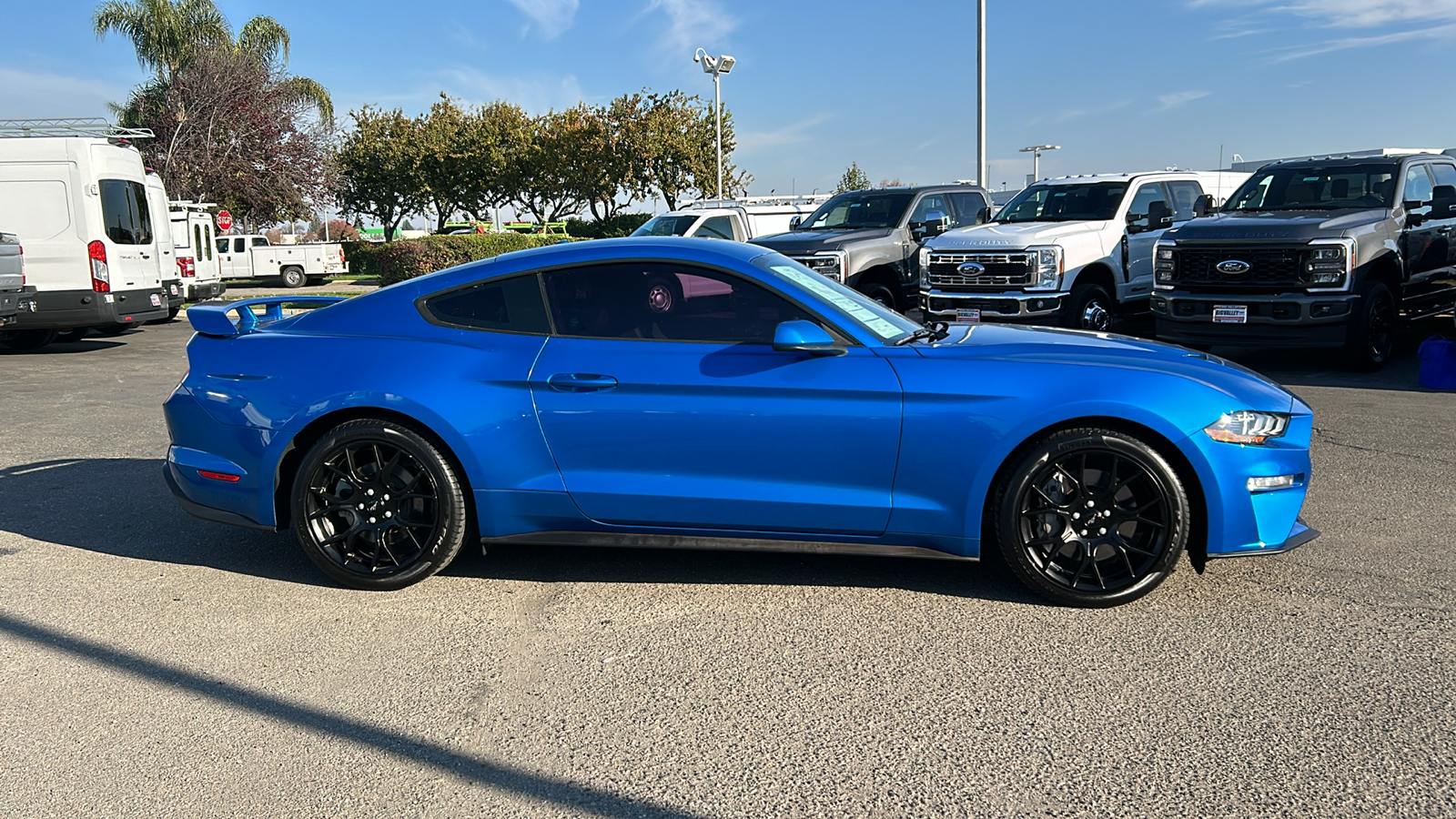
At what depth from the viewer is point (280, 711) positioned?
3584 mm

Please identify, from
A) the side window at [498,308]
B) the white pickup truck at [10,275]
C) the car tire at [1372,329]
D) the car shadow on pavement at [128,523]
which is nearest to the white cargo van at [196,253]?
the white pickup truck at [10,275]

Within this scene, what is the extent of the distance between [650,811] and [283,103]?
132 ft

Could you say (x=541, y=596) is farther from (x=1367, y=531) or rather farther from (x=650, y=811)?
(x=1367, y=531)

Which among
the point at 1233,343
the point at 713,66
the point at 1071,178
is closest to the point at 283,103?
the point at 713,66

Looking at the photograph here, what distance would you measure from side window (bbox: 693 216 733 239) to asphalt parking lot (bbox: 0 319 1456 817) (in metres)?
12.6

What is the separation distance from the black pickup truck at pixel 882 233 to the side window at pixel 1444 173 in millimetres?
5317

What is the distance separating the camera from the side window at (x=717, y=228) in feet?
57.3

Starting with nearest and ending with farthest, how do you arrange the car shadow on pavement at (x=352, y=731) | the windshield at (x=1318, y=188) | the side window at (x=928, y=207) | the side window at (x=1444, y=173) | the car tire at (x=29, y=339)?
the car shadow on pavement at (x=352, y=731), the windshield at (x=1318, y=188), the side window at (x=1444, y=173), the side window at (x=928, y=207), the car tire at (x=29, y=339)

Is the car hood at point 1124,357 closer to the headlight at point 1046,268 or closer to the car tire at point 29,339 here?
the headlight at point 1046,268

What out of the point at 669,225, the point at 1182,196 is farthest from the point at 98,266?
the point at 1182,196

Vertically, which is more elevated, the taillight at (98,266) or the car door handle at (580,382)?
the taillight at (98,266)

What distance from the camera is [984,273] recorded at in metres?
12.1

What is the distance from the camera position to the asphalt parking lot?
3.03m

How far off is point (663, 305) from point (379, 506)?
4.93ft
